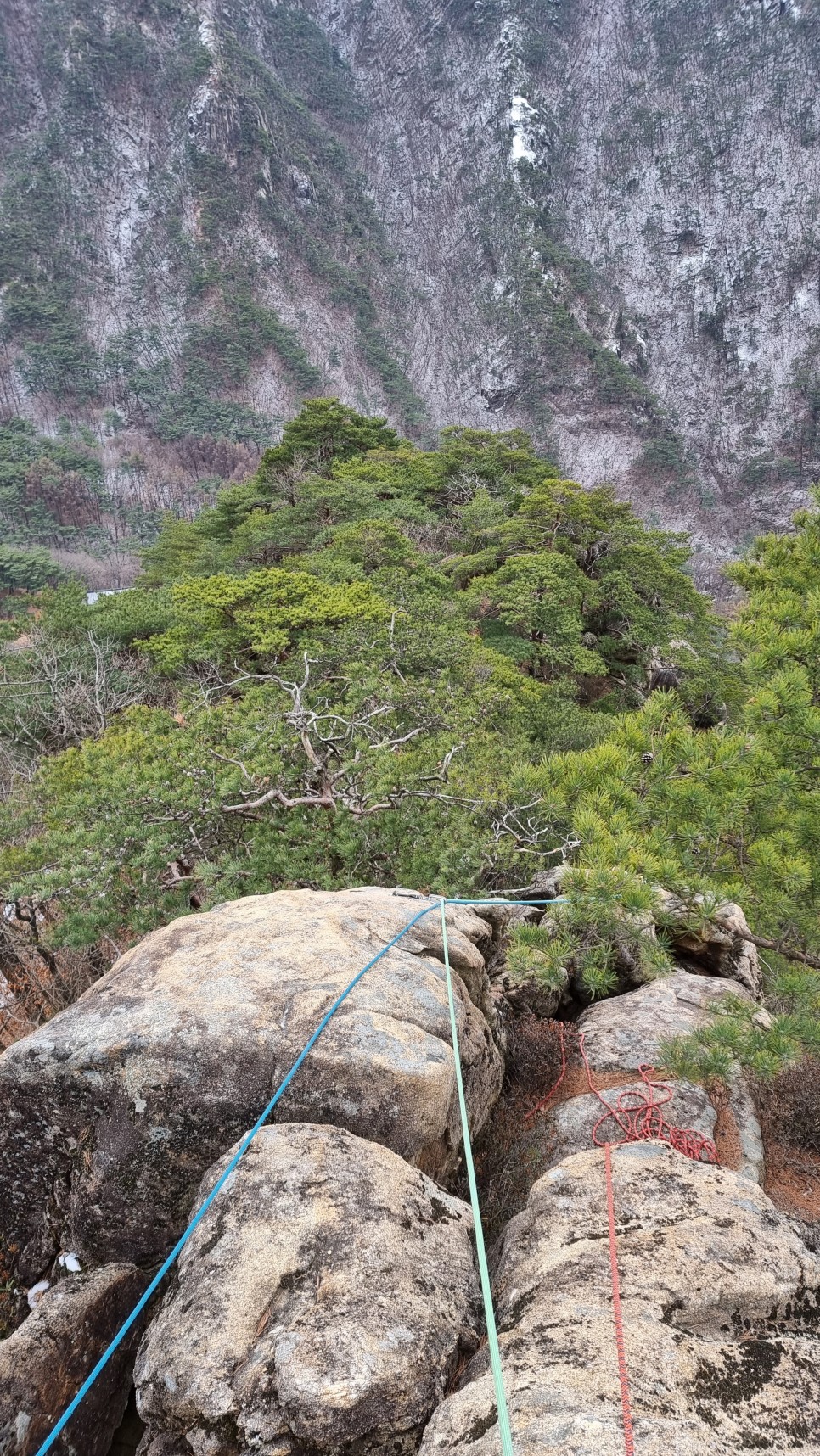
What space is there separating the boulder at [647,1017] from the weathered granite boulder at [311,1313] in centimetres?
199

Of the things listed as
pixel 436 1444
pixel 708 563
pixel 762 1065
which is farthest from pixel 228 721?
pixel 708 563

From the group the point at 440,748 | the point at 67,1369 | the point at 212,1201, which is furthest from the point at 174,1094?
the point at 440,748

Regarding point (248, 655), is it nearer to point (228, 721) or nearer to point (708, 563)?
point (228, 721)

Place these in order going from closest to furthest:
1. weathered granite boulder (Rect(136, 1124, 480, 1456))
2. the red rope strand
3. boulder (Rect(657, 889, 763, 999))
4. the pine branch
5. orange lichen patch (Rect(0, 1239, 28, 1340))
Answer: the red rope strand, weathered granite boulder (Rect(136, 1124, 480, 1456)), orange lichen patch (Rect(0, 1239, 28, 1340)), the pine branch, boulder (Rect(657, 889, 763, 999))

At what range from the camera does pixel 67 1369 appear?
2.26 metres

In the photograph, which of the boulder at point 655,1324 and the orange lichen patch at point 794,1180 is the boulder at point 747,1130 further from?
the boulder at point 655,1324

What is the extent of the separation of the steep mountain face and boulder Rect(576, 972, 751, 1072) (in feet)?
163

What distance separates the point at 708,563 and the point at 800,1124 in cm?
4911

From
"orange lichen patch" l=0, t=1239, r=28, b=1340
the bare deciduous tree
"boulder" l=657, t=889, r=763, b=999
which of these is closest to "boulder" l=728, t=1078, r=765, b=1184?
"boulder" l=657, t=889, r=763, b=999

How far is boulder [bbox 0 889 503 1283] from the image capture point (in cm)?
272

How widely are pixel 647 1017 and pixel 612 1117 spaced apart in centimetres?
94

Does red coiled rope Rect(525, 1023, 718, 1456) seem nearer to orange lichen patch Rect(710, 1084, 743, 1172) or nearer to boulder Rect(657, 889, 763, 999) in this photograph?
orange lichen patch Rect(710, 1084, 743, 1172)

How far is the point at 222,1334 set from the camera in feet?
6.61

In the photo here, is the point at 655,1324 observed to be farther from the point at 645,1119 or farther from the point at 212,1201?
the point at 645,1119
